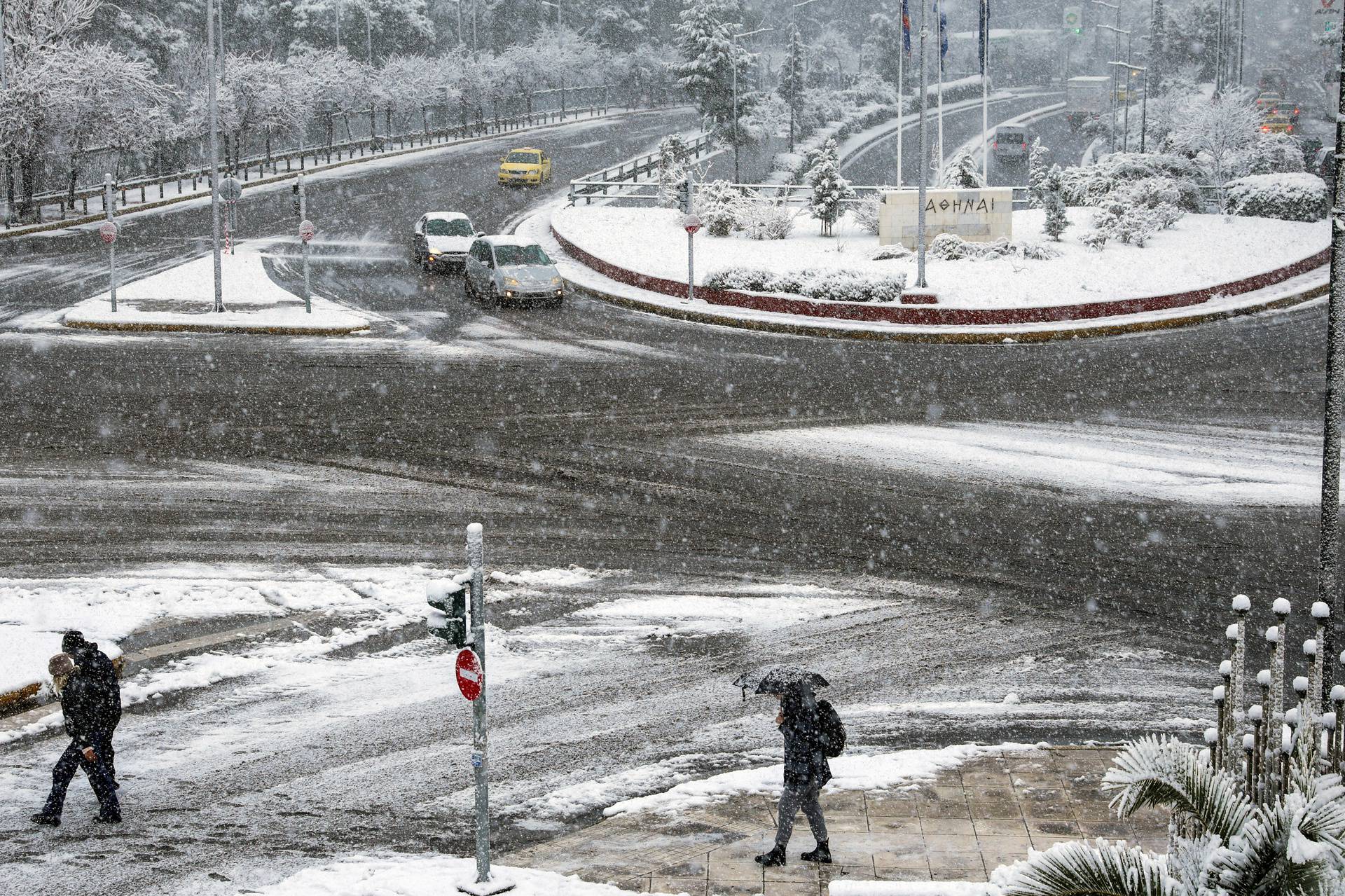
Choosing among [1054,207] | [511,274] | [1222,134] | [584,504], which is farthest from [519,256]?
[1222,134]

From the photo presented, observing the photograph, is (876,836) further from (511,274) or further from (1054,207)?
(1054,207)

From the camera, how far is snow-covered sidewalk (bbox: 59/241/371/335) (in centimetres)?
2845

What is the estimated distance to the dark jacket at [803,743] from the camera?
7613 mm

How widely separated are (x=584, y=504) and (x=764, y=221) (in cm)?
2415

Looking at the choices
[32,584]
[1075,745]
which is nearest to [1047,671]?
[1075,745]

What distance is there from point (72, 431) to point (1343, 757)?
17051mm

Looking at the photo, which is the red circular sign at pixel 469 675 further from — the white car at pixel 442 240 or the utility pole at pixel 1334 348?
the white car at pixel 442 240

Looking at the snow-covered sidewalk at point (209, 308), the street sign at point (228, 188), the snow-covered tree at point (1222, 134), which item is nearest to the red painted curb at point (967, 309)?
the snow-covered sidewalk at point (209, 308)

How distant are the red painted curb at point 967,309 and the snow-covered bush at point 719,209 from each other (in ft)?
19.7

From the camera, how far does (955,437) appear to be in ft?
60.3

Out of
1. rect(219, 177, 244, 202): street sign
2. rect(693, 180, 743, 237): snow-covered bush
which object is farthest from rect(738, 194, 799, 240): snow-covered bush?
rect(219, 177, 244, 202): street sign

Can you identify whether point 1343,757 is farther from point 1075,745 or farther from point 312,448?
point 312,448

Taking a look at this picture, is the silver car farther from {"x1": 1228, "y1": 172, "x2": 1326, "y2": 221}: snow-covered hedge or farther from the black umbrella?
the black umbrella

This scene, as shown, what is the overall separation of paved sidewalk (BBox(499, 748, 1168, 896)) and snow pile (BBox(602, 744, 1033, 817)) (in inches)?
3.9
